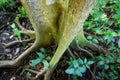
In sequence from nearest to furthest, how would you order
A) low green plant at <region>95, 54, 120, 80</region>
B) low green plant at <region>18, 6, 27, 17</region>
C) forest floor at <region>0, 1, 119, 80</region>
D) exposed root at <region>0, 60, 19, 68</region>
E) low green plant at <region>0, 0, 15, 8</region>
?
low green plant at <region>95, 54, 120, 80</region> < forest floor at <region>0, 1, 119, 80</region> < exposed root at <region>0, 60, 19, 68</region> < low green plant at <region>18, 6, 27, 17</region> < low green plant at <region>0, 0, 15, 8</region>

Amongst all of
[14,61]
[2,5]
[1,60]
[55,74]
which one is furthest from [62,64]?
[2,5]

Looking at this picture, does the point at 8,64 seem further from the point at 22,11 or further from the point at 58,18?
the point at 22,11

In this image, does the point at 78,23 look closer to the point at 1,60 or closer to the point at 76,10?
the point at 76,10

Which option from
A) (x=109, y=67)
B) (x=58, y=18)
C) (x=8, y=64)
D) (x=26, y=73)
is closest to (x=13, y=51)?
(x=8, y=64)

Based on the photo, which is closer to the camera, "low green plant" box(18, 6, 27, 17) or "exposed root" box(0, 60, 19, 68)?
"exposed root" box(0, 60, 19, 68)

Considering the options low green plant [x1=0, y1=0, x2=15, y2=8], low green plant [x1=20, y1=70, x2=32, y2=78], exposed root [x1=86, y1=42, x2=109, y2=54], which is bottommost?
low green plant [x1=20, y1=70, x2=32, y2=78]

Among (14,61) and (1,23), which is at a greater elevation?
(1,23)

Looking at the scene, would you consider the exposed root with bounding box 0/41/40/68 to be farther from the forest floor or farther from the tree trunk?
the tree trunk

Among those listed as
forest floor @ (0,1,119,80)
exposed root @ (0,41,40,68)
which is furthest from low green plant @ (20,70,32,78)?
exposed root @ (0,41,40,68)

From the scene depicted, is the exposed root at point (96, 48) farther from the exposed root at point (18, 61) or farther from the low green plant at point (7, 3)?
the low green plant at point (7, 3)

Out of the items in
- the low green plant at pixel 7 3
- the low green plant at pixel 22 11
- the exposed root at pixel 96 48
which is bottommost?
the exposed root at pixel 96 48

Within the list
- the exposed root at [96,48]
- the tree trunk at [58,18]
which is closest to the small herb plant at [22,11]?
the tree trunk at [58,18]
